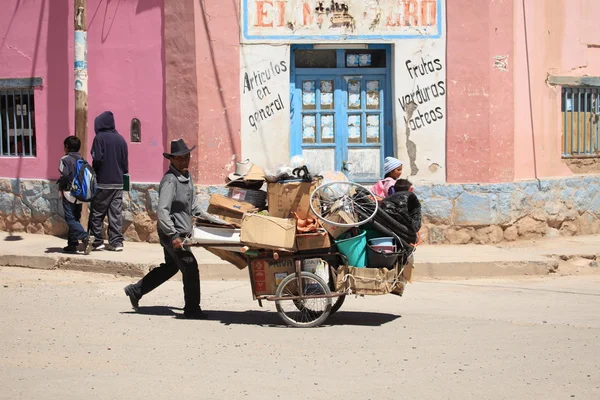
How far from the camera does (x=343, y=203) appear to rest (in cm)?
843

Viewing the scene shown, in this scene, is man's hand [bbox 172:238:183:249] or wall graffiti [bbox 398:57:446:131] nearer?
man's hand [bbox 172:238:183:249]

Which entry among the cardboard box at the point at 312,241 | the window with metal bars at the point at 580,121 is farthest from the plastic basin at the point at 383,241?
the window with metal bars at the point at 580,121

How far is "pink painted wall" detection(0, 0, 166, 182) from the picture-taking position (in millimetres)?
14094

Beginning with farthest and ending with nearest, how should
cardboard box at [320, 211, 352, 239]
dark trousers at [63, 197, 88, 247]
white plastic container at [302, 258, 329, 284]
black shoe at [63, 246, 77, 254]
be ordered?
black shoe at [63, 246, 77, 254] < dark trousers at [63, 197, 88, 247] < white plastic container at [302, 258, 329, 284] < cardboard box at [320, 211, 352, 239]

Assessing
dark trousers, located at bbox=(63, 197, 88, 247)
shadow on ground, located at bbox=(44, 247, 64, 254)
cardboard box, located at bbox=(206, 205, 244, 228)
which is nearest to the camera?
cardboard box, located at bbox=(206, 205, 244, 228)

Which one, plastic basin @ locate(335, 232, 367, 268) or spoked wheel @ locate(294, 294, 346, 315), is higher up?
plastic basin @ locate(335, 232, 367, 268)

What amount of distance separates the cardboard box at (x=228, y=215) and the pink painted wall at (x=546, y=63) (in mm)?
6670

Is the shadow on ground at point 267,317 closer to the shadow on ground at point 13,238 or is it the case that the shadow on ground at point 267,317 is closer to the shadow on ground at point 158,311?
the shadow on ground at point 158,311

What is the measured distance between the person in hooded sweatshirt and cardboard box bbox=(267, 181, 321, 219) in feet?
16.6

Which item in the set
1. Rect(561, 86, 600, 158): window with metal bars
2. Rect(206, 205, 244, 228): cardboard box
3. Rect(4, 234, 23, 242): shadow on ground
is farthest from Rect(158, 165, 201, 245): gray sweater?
Rect(561, 86, 600, 158): window with metal bars

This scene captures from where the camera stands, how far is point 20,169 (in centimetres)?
1516

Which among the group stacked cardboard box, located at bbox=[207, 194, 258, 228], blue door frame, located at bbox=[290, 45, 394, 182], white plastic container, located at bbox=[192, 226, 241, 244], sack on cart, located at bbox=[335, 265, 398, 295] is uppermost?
blue door frame, located at bbox=[290, 45, 394, 182]

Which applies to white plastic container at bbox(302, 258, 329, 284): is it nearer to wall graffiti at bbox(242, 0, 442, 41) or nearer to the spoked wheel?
the spoked wheel

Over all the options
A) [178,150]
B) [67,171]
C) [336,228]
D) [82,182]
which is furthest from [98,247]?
[336,228]
